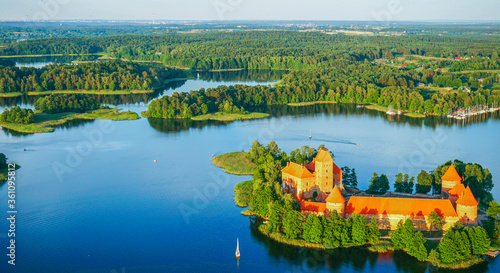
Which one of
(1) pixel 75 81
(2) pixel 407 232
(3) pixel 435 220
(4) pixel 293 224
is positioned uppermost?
(1) pixel 75 81

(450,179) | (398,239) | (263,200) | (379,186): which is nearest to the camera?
(398,239)

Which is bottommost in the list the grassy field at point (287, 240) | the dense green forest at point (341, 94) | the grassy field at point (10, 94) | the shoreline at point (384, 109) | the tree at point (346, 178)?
the grassy field at point (287, 240)

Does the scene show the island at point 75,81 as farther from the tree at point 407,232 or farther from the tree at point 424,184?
the tree at point 407,232

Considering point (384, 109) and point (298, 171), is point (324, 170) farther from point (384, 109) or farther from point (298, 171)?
point (384, 109)

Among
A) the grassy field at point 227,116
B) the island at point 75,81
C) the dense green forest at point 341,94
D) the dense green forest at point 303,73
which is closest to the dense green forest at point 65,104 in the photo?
the dense green forest at point 341,94

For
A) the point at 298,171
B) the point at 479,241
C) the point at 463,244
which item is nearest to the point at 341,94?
the point at 298,171

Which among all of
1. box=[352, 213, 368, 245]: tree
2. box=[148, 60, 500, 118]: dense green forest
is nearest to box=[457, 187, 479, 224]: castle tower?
box=[352, 213, 368, 245]: tree
